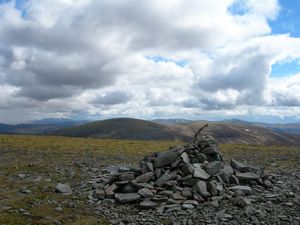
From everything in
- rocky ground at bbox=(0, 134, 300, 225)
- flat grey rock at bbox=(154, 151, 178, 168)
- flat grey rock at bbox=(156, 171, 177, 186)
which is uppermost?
flat grey rock at bbox=(154, 151, 178, 168)

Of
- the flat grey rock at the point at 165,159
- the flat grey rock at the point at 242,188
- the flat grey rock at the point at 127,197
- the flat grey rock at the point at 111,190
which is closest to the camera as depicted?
the flat grey rock at the point at 127,197

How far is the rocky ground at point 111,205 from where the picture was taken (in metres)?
16.6

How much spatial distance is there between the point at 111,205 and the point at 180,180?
5.44 m

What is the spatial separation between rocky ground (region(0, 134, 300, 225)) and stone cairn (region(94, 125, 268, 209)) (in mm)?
382

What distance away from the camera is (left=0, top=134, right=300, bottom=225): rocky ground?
1662 centimetres

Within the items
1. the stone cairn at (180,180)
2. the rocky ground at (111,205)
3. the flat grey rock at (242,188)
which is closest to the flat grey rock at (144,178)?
the stone cairn at (180,180)

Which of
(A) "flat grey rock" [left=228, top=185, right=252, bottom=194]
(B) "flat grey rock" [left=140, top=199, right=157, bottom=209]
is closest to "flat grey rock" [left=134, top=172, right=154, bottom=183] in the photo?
(B) "flat grey rock" [left=140, top=199, right=157, bottom=209]

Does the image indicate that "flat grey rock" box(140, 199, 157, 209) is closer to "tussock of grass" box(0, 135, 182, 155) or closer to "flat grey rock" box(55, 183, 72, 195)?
"flat grey rock" box(55, 183, 72, 195)

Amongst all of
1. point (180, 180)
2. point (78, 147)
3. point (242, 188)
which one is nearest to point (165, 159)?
point (180, 180)

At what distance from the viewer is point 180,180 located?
22.2 meters

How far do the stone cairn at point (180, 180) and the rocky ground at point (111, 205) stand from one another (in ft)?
1.25

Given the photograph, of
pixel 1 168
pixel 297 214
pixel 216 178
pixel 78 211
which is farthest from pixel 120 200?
pixel 1 168

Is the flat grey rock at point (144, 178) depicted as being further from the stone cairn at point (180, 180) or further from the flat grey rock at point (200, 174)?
the flat grey rock at point (200, 174)

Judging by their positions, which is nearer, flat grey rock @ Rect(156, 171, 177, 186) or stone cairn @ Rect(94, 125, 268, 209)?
stone cairn @ Rect(94, 125, 268, 209)
